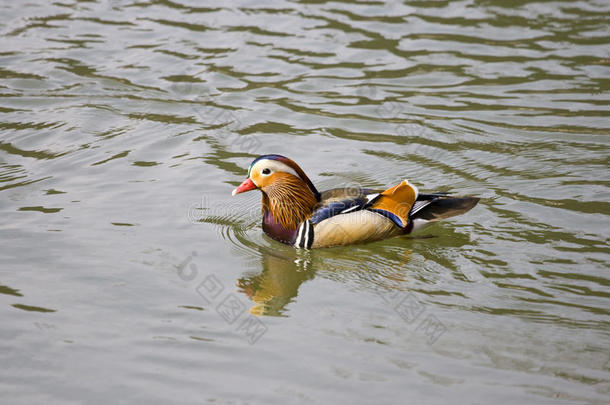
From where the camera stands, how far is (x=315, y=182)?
9.07 metres

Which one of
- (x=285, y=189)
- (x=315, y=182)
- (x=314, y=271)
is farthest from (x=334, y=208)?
(x=315, y=182)

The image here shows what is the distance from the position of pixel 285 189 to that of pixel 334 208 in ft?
1.67

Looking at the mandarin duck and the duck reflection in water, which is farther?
the mandarin duck

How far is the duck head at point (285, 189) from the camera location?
7.65 metres

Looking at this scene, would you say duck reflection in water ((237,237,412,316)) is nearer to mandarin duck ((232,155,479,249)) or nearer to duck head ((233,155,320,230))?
mandarin duck ((232,155,479,249))

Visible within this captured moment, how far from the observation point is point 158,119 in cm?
1089

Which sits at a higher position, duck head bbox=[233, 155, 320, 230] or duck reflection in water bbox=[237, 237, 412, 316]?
duck head bbox=[233, 155, 320, 230]

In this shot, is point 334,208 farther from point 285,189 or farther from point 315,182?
point 315,182

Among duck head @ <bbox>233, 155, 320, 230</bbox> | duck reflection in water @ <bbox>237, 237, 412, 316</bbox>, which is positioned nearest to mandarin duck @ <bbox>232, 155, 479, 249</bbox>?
duck head @ <bbox>233, 155, 320, 230</bbox>

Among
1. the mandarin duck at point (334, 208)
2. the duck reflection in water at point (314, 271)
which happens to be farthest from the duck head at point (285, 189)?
the duck reflection in water at point (314, 271)

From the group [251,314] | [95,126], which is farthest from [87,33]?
[251,314]

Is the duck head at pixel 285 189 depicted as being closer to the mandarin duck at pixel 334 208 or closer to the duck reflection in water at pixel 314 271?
the mandarin duck at pixel 334 208

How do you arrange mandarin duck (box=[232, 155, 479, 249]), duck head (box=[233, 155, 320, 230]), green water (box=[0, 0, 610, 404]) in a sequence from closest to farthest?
green water (box=[0, 0, 610, 404]) → mandarin duck (box=[232, 155, 479, 249]) → duck head (box=[233, 155, 320, 230])

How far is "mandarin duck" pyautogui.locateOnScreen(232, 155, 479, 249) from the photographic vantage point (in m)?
7.52
